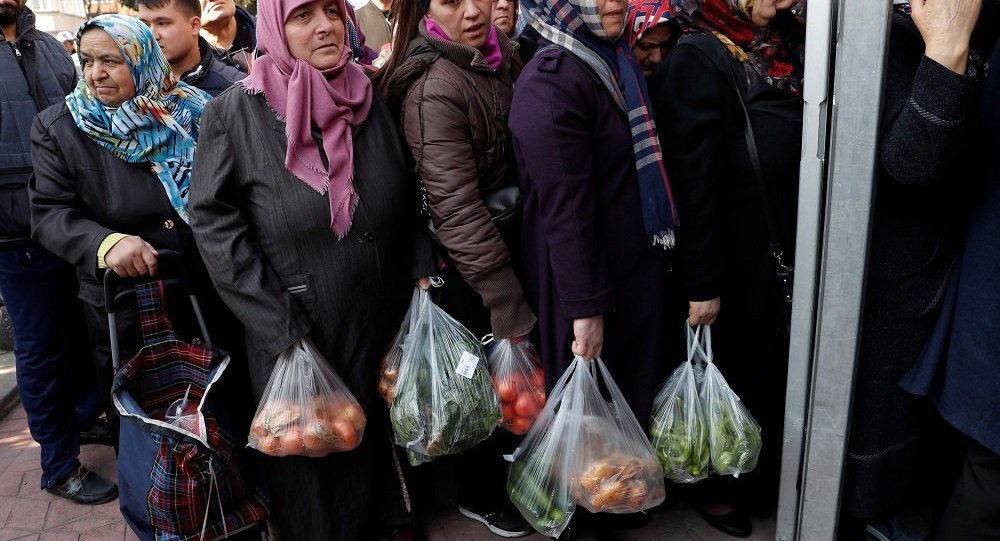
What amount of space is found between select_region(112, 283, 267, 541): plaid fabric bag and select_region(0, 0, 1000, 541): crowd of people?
13 centimetres

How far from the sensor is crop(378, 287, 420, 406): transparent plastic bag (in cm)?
243

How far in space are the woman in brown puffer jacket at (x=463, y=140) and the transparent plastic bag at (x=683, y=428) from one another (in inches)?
21.6

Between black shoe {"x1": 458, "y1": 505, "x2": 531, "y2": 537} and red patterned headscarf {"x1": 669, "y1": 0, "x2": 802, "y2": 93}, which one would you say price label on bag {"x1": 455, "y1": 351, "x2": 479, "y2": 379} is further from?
red patterned headscarf {"x1": 669, "y1": 0, "x2": 802, "y2": 93}

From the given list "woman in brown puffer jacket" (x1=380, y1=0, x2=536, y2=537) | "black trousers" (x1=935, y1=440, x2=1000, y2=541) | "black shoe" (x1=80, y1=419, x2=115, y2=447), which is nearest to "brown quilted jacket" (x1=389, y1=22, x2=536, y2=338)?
"woman in brown puffer jacket" (x1=380, y1=0, x2=536, y2=537)

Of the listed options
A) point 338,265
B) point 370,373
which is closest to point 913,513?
point 370,373

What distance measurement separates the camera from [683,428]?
7.79 feet

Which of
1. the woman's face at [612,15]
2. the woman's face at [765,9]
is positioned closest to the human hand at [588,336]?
the woman's face at [612,15]

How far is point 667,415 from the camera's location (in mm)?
2414

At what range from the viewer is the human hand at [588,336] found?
2.23m

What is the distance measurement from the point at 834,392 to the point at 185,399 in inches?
81.3

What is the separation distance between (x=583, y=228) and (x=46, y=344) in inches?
95.3

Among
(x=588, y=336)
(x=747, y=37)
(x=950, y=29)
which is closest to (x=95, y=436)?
(x=588, y=336)

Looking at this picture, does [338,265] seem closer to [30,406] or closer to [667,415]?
[667,415]

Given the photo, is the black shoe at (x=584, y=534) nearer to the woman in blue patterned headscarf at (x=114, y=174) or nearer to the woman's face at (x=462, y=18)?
the woman in blue patterned headscarf at (x=114, y=174)
